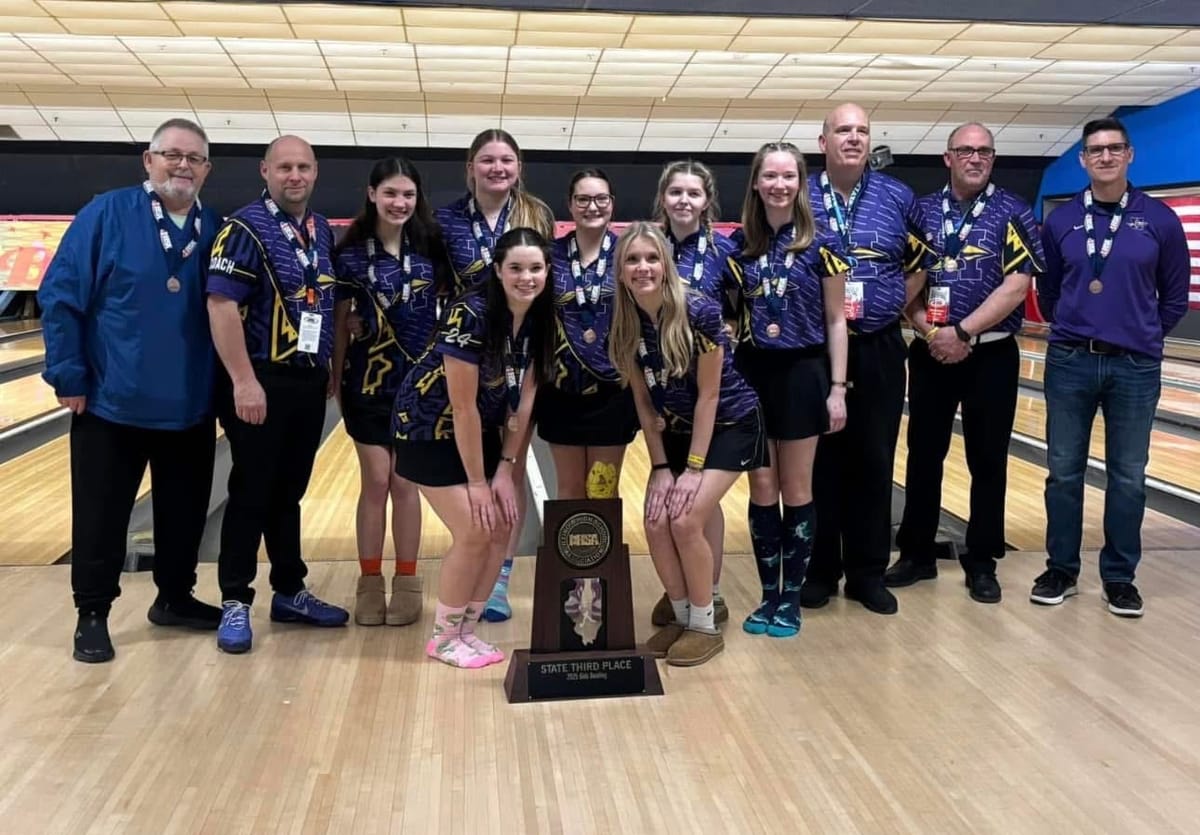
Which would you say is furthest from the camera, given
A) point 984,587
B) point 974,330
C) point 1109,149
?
point 984,587

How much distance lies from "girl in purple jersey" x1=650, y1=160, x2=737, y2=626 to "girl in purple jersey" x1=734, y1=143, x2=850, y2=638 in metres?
0.08

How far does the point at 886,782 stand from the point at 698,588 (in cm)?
74

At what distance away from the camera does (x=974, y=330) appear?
2814mm

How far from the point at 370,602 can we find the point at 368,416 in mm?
518

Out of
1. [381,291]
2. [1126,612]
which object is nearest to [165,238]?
[381,291]

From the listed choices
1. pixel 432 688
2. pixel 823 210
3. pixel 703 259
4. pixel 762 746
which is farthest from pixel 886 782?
pixel 823 210

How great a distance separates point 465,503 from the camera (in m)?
2.38

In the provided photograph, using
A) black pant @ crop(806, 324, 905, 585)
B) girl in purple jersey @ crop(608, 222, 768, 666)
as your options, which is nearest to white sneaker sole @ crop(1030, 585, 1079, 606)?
black pant @ crop(806, 324, 905, 585)

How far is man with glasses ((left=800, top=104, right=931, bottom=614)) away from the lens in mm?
2713

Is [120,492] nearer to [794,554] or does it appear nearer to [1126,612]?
[794,554]

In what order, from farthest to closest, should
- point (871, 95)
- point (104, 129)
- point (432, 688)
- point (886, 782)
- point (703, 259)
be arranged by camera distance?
point (104, 129) < point (871, 95) < point (703, 259) < point (432, 688) < point (886, 782)

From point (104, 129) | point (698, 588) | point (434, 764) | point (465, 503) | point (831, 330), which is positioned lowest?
point (434, 764)

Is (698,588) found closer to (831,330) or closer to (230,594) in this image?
(831,330)

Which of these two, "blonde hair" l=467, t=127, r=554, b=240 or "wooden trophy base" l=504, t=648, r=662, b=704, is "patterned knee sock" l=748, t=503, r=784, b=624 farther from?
"blonde hair" l=467, t=127, r=554, b=240
